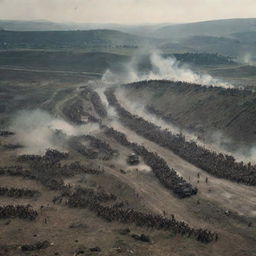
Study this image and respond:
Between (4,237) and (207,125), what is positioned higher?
(207,125)

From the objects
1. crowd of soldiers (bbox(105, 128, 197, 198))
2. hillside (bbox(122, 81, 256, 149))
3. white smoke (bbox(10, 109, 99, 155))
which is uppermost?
hillside (bbox(122, 81, 256, 149))

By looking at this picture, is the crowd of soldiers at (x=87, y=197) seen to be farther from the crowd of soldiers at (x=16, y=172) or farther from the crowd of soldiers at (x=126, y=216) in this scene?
the crowd of soldiers at (x=16, y=172)

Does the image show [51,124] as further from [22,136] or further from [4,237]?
[4,237]

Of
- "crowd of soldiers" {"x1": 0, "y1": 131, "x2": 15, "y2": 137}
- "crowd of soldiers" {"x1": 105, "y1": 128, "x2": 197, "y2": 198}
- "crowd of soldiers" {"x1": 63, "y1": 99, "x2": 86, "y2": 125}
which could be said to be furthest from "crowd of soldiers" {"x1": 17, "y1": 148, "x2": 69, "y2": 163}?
"crowd of soldiers" {"x1": 63, "y1": 99, "x2": 86, "y2": 125}

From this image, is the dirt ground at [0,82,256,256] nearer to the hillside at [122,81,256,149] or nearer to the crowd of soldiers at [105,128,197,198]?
the crowd of soldiers at [105,128,197,198]

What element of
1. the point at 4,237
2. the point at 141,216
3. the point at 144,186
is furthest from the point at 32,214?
the point at 144,186

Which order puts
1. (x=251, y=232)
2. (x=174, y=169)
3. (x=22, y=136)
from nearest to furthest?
(x=251, y=232) → (x=174, y=169) → (x=22, y=136)
